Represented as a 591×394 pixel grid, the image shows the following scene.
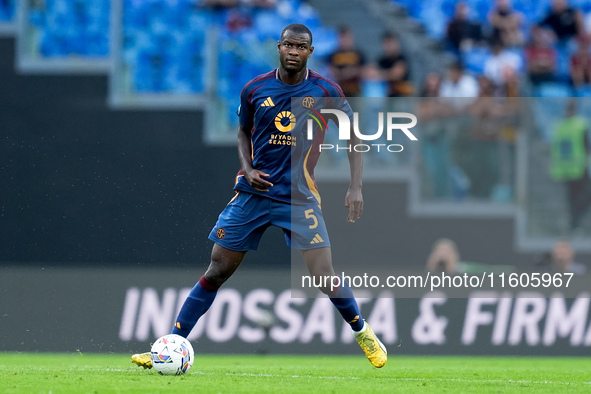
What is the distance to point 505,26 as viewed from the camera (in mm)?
14211

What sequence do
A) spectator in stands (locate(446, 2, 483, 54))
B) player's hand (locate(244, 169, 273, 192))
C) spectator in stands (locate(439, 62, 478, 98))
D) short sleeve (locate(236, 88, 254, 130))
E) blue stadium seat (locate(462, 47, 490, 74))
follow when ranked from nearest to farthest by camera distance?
player's hand (locate(244, 169, 273, 192))
short sleeve (locate(236, 88, 254, 130))
spectator in stands (locate(439, 62, 478, 98))
blue stadium seat (locate(462, 47, 490, 74))
spectator in stands (locate(446, 2, 483, 54))

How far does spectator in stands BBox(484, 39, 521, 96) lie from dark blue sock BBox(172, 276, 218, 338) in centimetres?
794

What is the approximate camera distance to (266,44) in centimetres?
1301

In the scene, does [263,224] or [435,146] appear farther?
[435,146]

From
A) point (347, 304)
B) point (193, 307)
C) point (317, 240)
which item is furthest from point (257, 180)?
point (347, 304)

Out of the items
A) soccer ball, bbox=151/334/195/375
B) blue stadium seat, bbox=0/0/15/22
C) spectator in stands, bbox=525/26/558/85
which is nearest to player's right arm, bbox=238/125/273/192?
soccer ball, bbox=151/334/195/375

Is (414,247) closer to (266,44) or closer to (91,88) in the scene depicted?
(266,44)

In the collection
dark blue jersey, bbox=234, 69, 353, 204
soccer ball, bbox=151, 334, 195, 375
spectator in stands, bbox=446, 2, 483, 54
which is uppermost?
spectator in stands, bbox=446, 2, 483, 54

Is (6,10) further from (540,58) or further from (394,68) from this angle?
(540,58)

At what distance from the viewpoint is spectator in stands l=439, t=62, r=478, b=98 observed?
42.8ft

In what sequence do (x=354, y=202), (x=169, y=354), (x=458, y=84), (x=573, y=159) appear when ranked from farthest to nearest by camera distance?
(x=458, y=84), (x=573, y=159), (x=354, y=202), (x=169, y=354)

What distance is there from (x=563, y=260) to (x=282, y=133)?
21.2 feet

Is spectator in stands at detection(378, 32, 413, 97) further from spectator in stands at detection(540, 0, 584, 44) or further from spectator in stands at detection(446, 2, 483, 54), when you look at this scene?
spectator in stands at detection(540, 0, 584, 44)

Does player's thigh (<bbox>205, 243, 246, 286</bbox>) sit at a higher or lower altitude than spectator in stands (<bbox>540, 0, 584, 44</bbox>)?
lower
